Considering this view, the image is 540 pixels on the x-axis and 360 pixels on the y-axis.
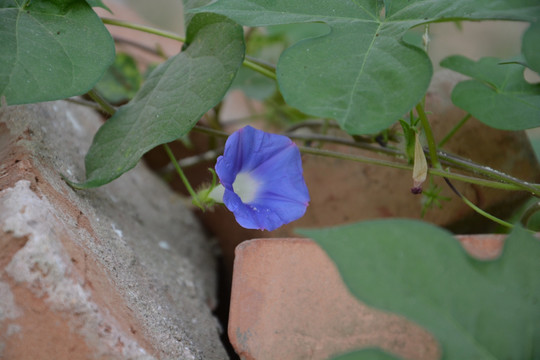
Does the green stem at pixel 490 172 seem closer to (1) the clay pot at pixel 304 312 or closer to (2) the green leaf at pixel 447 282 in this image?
(1) the clay pot at pixel 304 312

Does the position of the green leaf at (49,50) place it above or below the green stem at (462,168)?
above

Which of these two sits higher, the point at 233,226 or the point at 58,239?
the point at 58,239

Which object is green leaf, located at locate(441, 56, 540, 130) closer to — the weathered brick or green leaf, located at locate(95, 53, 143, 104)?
the weathered brick

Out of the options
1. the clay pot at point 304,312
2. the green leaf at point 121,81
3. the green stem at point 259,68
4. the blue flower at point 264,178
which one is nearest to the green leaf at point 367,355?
the clay pot at point 304,312

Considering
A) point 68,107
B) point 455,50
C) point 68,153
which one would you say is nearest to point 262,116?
point 68,107

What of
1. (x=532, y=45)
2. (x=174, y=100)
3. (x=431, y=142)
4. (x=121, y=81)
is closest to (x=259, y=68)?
(x=174, y=100)

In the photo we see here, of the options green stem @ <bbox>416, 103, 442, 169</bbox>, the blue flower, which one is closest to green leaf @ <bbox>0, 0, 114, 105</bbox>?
the blue flower

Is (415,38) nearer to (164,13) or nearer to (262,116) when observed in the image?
(262,116)
